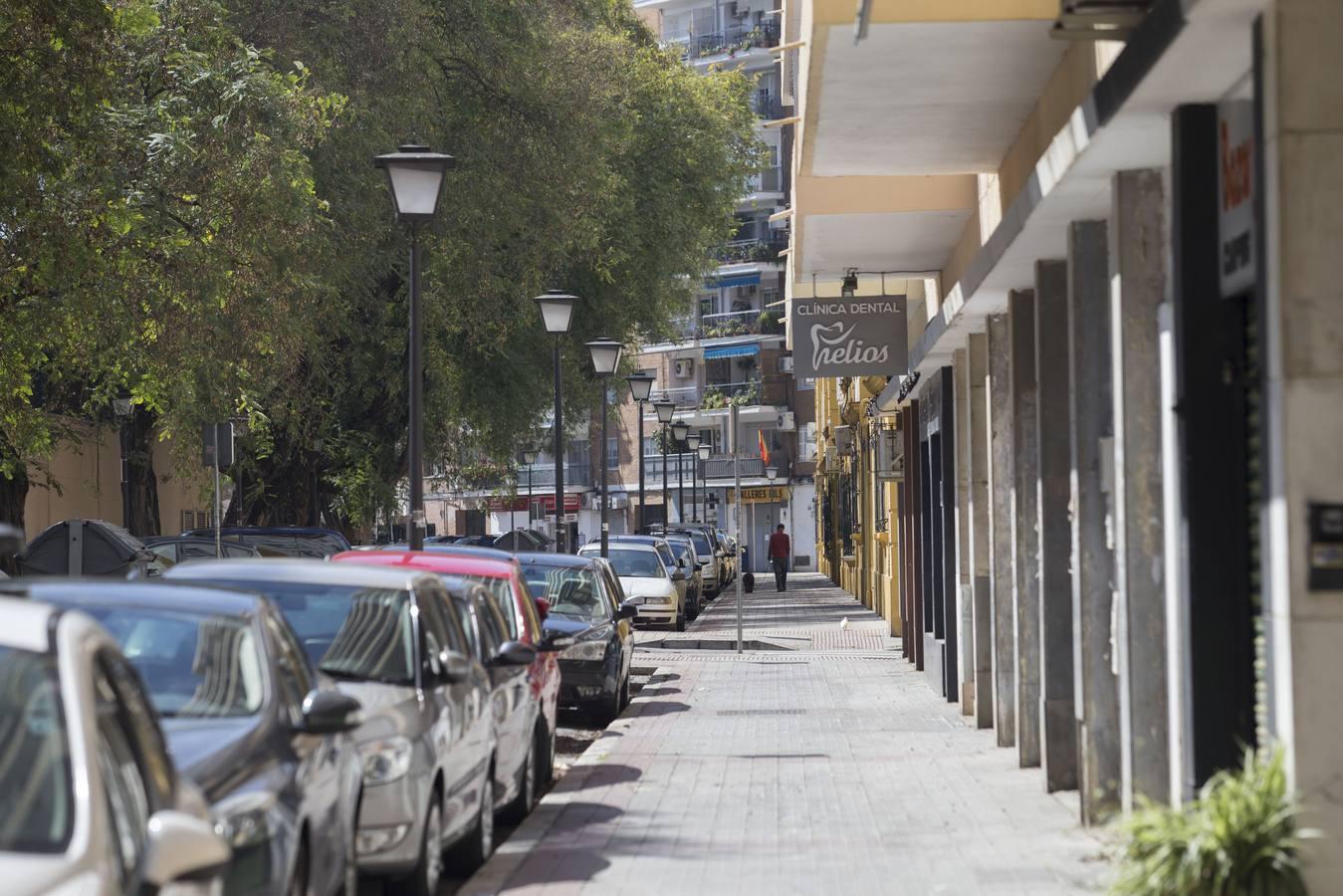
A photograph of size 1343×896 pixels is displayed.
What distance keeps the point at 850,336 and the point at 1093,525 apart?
921 centimetres

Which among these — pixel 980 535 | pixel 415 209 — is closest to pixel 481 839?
pixel 415 209

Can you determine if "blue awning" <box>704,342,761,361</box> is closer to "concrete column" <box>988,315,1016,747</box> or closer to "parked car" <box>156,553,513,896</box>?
"concrete column" <box>988,315,1016,747</box>

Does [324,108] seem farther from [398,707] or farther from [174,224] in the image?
[398,707]

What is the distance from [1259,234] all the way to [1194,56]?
0.78m

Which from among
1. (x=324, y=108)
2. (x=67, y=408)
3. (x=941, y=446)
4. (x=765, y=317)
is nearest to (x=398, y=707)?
(x=941, y=446)

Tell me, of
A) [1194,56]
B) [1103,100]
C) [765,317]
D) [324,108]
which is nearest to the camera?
[1194,56]

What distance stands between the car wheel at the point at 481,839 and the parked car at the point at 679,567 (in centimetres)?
2478

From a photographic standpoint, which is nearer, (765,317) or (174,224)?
(174,224)

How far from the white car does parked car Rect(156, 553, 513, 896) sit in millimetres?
3407

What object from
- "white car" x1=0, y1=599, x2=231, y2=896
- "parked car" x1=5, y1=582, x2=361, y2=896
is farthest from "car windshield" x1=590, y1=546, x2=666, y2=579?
"white car" x1=0, y1=599, x2=231, y2=896

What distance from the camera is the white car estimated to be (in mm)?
4129

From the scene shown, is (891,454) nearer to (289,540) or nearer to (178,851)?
(289,540)

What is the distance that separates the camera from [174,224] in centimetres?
2077

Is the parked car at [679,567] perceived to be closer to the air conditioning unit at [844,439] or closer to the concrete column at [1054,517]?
the air conditioning unit at [844,439]
